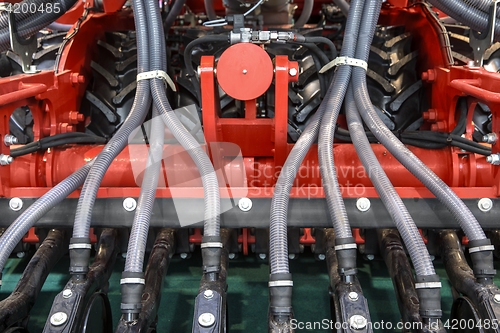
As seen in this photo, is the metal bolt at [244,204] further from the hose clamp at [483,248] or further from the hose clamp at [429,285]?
the hose clamp at [483,248]

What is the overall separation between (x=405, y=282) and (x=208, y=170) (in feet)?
2.43

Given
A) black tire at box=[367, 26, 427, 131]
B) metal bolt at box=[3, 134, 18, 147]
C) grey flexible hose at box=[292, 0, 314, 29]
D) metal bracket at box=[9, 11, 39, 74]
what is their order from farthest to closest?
grey flexible hose at box=[292, 0, 314, 29] → black tire at box=[367, 26, 427, 131] → metal bracket at box=[9, 11, 39, 74] → metal bolt at box=[3, 134, 18, 147]

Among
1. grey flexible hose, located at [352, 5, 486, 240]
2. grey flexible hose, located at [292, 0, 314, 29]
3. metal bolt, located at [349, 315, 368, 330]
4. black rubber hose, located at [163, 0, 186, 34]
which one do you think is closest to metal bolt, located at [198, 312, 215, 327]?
metal bolt, located at [349, 315, 368, 330]

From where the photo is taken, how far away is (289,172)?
1.34 meters

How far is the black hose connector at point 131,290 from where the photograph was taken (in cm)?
117

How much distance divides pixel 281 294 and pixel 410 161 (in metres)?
0.56

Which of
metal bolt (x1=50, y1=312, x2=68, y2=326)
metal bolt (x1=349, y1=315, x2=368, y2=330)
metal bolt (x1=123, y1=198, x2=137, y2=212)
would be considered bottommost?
metal bolt (x1=349, y1=315, x2=368, y2=330)

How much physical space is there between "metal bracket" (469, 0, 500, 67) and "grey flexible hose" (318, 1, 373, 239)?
0.43 meters

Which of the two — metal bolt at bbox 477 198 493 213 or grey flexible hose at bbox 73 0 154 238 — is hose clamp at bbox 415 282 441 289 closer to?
metal bolt at bbox 477 198 493 213

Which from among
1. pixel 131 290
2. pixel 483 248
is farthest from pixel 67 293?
pixel 483 248

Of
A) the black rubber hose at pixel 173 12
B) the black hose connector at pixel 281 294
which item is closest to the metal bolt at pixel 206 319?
the black hose connector at pixel 281 294

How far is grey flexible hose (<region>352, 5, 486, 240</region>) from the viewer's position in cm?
122

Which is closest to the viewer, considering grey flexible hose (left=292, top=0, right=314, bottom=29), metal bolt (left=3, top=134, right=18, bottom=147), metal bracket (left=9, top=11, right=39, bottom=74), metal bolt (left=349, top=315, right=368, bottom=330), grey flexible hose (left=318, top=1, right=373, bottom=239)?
metal bolt (left=349, top=315, right=368, bottom=330)

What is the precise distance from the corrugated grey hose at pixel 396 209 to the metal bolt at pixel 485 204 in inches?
13.2
